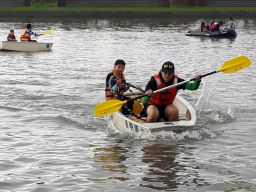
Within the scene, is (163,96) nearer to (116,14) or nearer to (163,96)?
(163,96)

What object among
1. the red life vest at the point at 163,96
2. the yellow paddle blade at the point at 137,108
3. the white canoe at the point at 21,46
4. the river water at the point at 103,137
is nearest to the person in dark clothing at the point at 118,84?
the yellow paddle blade at the point at 137,108

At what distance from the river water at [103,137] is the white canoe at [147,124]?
0.19 m

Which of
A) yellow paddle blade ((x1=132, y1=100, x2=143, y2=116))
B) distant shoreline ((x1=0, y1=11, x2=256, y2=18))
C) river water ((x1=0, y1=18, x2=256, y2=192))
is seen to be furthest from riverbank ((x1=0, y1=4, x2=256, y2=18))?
yellow paddle blade ((x1=132, y1=100, x2=143, y2=116))

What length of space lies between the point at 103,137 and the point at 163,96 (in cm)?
168

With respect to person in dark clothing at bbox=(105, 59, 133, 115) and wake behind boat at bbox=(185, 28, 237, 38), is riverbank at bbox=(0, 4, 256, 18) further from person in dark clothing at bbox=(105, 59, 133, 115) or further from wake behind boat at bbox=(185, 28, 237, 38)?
person in dark clothing at bbox=(105, 59, 133, 115)

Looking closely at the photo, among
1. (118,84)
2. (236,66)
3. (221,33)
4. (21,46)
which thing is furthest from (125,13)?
(236,66)

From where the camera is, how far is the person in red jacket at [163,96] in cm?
1276

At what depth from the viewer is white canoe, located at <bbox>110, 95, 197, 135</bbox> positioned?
40.8 ft

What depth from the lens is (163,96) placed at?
13102 millimetres

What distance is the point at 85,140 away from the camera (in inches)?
513

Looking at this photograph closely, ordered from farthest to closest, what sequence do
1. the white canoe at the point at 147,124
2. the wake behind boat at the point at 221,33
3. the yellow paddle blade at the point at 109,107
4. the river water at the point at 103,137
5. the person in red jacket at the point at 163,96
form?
the wake behind boat at the point at 221,33, the yellow paddle blade at the point at 109,107, the person in red jacket at the point at 163,96, the white canoe at the point at 147,124, the river water at the point at 103,137

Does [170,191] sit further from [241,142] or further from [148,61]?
[148,61]

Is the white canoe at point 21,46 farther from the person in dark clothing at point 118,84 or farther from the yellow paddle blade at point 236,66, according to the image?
the yellow paddle blade at point 236,66

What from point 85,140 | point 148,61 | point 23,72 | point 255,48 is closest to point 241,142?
point 85,140
